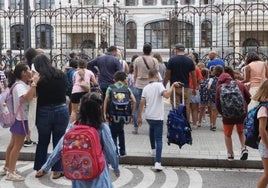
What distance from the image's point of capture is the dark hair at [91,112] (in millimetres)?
4609

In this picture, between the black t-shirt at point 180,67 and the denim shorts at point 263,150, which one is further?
the black t-shirt at point 180,67

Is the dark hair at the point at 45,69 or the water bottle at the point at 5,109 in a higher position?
the dark hair at the point at 45,69

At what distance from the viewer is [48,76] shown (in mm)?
6859

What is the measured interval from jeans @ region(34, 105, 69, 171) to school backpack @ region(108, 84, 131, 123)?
1.00m

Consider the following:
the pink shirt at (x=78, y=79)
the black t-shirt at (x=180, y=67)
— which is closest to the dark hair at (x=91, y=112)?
the pink shirt at (x=78, y=79)

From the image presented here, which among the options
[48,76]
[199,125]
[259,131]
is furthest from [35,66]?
[199,125]

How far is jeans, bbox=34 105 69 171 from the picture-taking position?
22.8ft

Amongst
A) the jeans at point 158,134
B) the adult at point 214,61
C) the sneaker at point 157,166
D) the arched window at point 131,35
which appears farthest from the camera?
the arched window at point 131,35

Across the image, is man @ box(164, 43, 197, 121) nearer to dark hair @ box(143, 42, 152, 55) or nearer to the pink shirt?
dark hair @ box(143, 42, 152, 55)

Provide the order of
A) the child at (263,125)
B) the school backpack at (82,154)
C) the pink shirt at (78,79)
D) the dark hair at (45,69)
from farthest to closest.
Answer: the pink shirt at (78,79) < the dark hair at (45,69) < the child at (263,125) < the school backpack at (82,154)

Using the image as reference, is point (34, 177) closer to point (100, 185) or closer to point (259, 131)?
point (100, 185)

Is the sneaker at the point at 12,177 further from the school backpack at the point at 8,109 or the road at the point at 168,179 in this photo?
the school backpack at the point at 8,109

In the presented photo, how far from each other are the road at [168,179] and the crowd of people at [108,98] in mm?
181

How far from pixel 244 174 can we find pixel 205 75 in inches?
204
